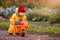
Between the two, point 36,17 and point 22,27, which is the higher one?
point 36,17

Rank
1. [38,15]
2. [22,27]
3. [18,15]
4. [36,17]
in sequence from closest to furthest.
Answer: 1. [22,27]
2. [18,15]
3. [36,17]
4. [38,15]

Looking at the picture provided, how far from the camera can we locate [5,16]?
52.7 feet

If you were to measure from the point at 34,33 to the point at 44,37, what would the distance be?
3.24 ft

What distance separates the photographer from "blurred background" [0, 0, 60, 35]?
38.1 feet

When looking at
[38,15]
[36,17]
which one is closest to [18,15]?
[36,17]

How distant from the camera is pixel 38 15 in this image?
49.8 feet

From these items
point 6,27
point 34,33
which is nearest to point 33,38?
point 34,33

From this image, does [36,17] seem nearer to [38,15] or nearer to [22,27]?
[38,15]

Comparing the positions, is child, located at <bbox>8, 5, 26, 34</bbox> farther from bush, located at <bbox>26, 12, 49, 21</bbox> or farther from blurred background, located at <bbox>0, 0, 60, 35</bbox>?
bush, located at <bbox>26, 12, 49, 21</bbox>

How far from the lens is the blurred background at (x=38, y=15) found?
11615mm

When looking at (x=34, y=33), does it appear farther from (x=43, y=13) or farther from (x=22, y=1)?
(x=22, y=1)

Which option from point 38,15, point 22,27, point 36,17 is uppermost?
point 38,15

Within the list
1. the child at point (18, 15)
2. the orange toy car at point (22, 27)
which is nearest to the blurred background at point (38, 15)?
the orange toy car at point (22, 27)

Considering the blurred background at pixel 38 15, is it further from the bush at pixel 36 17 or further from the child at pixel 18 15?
the child at pixel 18 15
